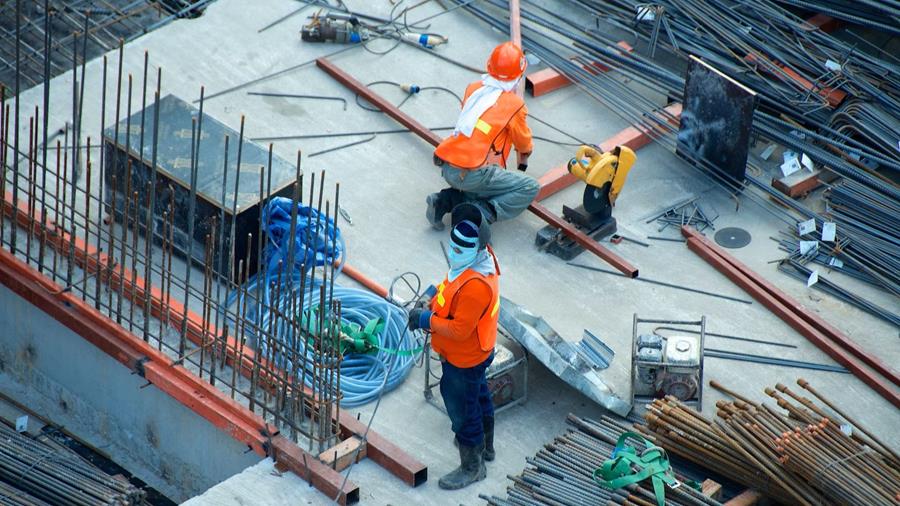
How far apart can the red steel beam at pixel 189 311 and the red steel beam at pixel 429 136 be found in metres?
1.81

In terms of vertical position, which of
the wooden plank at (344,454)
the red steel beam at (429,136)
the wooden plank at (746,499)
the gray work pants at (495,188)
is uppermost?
the gray work pants at (495,188)

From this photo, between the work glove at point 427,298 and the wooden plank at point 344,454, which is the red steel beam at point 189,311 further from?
the work glove at point 427,298

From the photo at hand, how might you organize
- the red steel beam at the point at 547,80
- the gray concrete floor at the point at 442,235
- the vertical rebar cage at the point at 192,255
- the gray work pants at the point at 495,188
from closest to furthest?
the vertical rebar cage at the point at 192,255, the gray concrete floor at the point at 442,235, the gray work pants at the point at 495,188, the red steel beam at the point at 547,80

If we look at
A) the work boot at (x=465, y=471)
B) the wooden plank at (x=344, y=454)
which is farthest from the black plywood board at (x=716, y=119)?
the wooden plank at (x=344, y=454)

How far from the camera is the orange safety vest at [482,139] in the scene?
1498cm

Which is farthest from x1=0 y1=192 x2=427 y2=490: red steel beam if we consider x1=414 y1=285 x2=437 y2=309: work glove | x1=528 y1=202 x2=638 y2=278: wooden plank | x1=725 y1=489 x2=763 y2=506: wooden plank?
x1=725 y1=489 x2=763 y2=506: wooden plank

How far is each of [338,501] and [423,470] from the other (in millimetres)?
686

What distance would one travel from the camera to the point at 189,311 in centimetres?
1426

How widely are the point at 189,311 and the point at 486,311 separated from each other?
125 inches

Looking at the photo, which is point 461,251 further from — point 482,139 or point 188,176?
point 188,176

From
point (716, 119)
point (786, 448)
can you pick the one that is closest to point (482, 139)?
point (716, 119)

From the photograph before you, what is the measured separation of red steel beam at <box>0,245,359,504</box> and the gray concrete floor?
8.0 inches

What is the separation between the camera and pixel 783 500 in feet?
41.1

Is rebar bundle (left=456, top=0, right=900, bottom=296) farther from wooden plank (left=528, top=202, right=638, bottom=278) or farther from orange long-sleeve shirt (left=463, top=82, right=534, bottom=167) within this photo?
orange long-sleeve shirt (left=463, top=82, right=534, bottom=167)
